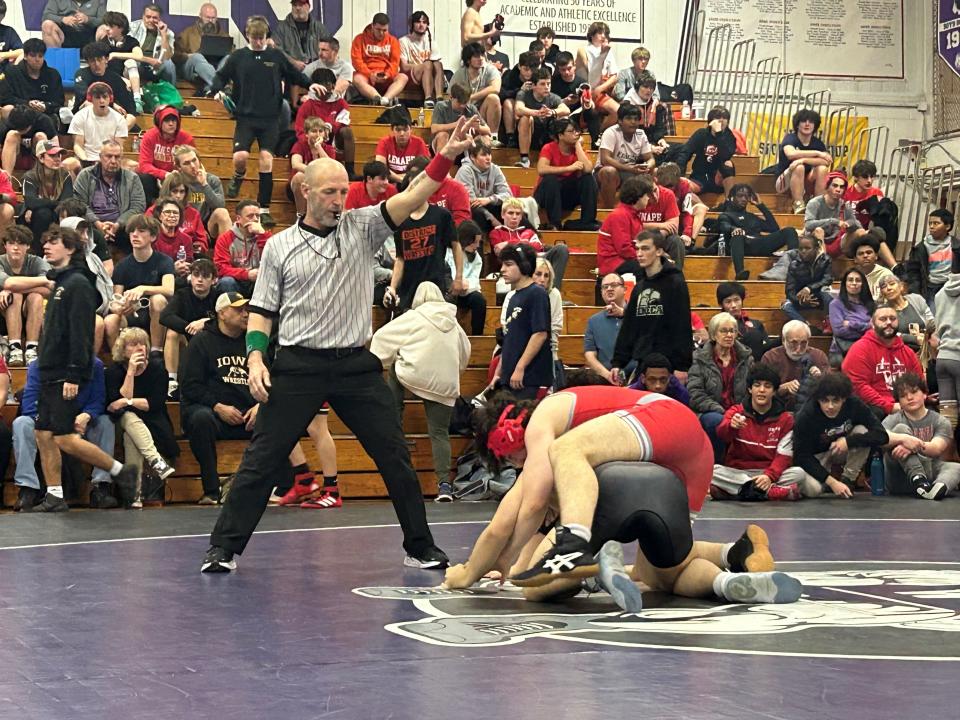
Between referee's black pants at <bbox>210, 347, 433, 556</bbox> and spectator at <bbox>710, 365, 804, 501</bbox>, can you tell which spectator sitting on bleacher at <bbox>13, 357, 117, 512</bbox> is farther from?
spectator at <bbox>710, 365, 804, 501</bbox>

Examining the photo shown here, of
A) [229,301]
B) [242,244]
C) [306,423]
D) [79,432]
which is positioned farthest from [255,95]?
[306,423]

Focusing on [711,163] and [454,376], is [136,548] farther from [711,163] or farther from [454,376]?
[711,163]

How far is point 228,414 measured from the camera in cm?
1112

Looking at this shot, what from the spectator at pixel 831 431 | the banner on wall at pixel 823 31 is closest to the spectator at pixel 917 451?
the spectator at pixel 831 431

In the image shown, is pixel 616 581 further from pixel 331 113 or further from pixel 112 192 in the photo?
pixel 331 113

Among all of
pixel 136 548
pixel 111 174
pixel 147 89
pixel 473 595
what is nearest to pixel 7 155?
pixel 111 174

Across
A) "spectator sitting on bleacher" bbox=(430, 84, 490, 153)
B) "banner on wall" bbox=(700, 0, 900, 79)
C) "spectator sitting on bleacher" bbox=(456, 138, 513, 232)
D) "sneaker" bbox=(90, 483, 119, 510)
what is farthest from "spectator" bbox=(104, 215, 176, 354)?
"banner on wall" bbox=(700, 0, 900, 79)

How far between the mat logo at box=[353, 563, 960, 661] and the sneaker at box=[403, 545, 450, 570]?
61cm

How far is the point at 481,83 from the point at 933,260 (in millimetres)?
5074

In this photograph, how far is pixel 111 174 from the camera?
512 inches

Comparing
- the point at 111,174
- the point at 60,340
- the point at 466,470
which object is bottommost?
the point at 466,470

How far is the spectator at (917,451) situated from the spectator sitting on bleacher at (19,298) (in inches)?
245

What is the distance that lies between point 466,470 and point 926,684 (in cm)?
711

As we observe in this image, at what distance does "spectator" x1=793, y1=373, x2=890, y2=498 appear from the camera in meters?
11.4
